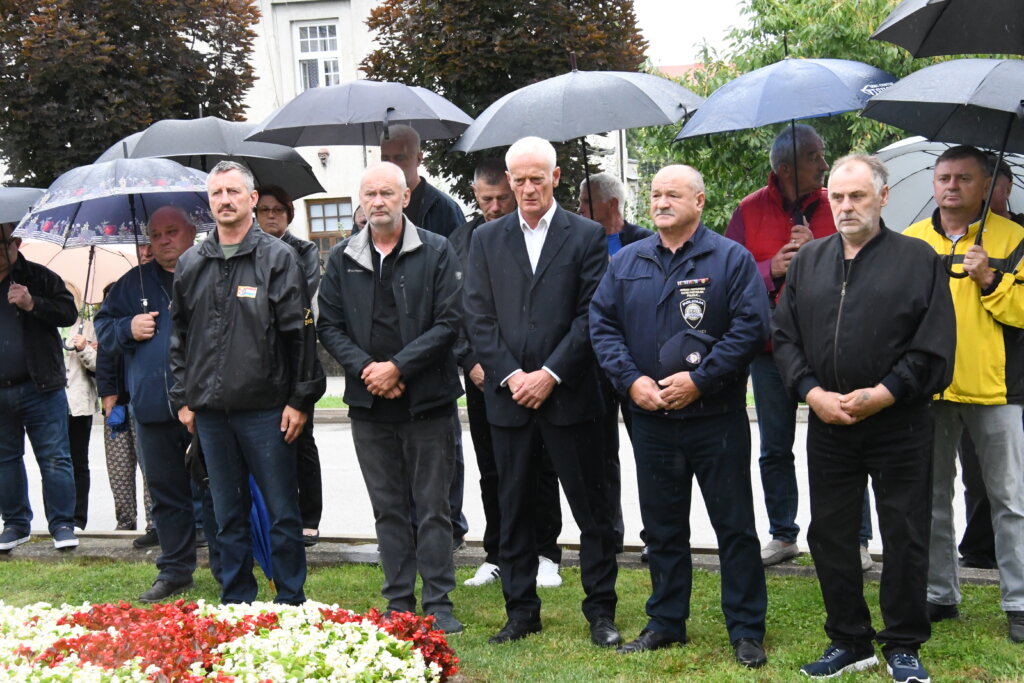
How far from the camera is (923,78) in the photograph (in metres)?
5.81

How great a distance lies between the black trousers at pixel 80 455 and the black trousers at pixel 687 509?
5.23m

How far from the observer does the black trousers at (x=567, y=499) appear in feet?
19.2

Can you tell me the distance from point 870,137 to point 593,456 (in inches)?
593

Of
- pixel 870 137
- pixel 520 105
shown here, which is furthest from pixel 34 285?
pixel 870 137

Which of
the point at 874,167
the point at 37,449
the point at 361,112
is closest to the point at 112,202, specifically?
the point at 361,112

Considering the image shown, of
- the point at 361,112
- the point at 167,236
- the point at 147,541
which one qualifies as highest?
the point at 361,112

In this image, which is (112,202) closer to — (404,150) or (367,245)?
(404,150)

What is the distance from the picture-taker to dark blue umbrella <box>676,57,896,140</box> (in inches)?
252

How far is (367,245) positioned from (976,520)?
363 centimetres

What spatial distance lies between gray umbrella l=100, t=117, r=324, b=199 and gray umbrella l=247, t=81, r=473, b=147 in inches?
6.6

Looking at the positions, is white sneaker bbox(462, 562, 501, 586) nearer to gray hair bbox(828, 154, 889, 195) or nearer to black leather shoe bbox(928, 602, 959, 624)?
black leather shoe bbox(928, 602, 959, 624)

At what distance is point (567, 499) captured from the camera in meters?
5.89

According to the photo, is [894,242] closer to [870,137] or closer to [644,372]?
[644,372]

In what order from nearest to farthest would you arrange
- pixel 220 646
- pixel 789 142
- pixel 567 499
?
pixel 220 646 → pixel 567 499 → pixel 789 142
